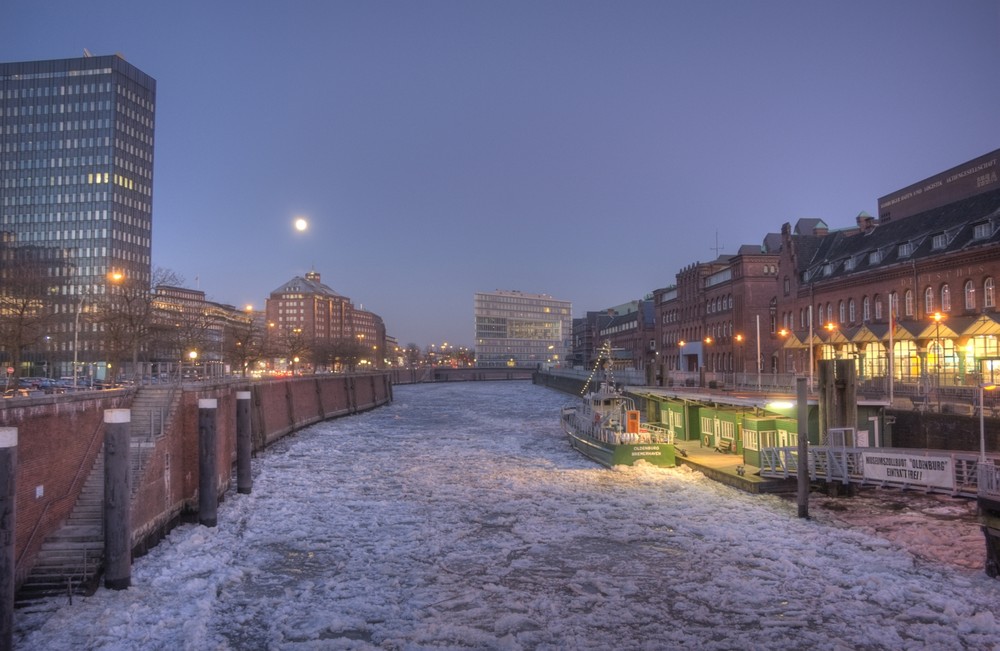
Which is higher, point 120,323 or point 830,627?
point 120,323

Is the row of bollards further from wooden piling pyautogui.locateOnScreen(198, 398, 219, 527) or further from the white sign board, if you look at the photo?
the white sign board

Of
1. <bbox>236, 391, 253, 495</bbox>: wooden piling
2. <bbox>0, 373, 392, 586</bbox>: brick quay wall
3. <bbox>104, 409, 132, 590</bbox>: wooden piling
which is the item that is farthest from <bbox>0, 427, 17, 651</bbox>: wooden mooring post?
<bbox>236, 391, 253, 495</bbox>: wooden piling

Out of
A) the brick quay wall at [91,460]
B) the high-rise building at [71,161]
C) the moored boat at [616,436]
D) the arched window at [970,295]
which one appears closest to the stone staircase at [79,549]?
the brick quay wall at [91,460]

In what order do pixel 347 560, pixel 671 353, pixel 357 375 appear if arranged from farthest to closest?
pixel 671 353 < pixel 357 375 < pixel 347 560

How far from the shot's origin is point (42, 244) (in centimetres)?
12912

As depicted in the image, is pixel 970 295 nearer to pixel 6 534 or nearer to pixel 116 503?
pixel 116 503

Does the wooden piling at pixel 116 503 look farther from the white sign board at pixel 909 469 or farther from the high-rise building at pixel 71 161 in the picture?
the high-rise building at pixel 71 161

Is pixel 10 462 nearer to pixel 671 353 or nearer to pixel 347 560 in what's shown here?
pixel 347 560

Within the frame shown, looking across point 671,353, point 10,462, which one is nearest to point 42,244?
point 671,353

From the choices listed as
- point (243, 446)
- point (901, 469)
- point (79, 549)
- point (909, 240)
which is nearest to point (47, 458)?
point (79, 549)

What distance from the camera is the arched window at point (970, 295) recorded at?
40844 mm

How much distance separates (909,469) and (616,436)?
1696cm

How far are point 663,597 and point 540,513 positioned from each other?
9533 mm

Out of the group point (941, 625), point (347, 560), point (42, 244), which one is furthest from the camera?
point (42, 244)
